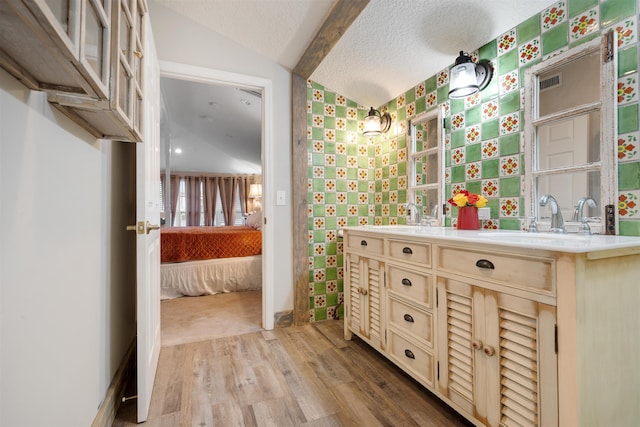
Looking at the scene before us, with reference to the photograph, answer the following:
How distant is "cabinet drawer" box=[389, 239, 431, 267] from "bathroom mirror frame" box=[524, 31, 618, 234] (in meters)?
0.63

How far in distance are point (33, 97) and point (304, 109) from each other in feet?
6.39

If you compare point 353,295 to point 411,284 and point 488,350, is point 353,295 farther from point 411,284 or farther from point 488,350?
point 488,350

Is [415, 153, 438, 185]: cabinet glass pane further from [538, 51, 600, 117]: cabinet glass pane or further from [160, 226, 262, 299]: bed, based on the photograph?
[160, 226, 262, 299]: bed

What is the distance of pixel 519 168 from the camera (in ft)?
5.38

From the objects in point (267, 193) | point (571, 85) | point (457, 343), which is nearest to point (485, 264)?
point (457, 343)

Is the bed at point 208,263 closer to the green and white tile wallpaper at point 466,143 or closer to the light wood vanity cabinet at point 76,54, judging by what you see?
the green and white tile wallpaper at point 466,143

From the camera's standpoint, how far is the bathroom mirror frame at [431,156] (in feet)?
7.06

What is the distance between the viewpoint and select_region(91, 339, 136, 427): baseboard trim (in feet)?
4.17

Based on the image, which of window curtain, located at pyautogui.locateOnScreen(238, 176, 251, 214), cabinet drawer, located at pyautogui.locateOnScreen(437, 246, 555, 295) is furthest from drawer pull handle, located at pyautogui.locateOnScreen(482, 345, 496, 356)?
window curtain, located at pyautogui.locateOnScreen(238, 176, 251, 214)

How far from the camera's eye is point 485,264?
1.16 m

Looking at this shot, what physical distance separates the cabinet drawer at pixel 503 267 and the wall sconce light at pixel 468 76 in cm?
103

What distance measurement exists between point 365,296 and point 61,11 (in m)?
1.88

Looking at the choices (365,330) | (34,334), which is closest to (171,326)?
(365,330)

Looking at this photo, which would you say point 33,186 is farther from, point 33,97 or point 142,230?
point 142,230
